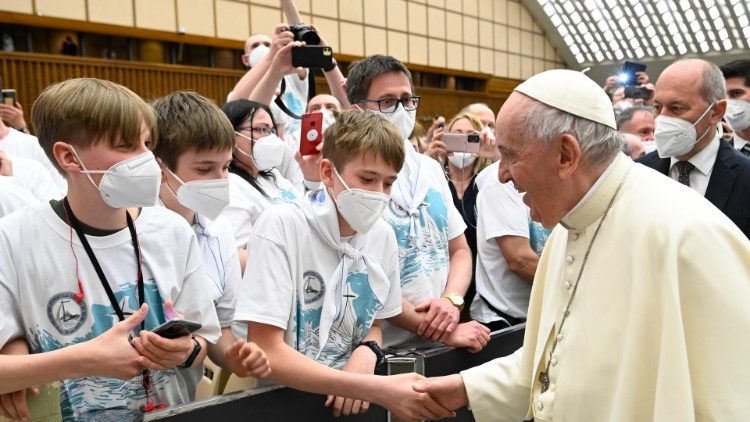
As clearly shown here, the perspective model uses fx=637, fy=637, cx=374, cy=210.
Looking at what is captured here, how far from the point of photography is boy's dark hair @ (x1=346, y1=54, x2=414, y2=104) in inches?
113

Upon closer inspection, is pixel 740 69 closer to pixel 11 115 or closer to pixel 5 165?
pixel 5 165

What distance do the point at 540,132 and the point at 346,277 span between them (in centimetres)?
82

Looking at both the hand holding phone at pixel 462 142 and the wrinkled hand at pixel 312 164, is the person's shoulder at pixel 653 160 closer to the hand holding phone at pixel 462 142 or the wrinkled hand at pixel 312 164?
the hand holding phone at pixel 462 142

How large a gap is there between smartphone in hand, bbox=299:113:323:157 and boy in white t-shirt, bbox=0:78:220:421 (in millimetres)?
794

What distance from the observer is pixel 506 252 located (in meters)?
2.79

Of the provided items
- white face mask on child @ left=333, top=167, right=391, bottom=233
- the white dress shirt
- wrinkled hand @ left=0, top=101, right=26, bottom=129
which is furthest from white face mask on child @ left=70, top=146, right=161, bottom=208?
wrinkled hand @ left=0, top=101, right=26, bottom=129

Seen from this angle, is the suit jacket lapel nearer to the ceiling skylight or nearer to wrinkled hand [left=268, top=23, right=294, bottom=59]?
wrinkled hand [left=268, top=23, right=294, bottom=59]

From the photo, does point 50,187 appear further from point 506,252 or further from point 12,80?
point 12,80

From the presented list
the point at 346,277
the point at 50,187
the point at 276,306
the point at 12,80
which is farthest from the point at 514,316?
the point at 12,80

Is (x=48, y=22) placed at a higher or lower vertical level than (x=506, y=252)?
higher

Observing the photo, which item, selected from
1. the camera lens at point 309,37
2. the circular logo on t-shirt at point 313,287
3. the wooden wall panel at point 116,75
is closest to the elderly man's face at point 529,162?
the circular logo on t-shirt at point 313,287

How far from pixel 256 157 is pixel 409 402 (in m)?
1.46

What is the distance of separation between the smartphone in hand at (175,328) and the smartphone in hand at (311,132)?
1167 mm

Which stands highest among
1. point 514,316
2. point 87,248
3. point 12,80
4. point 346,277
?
point 12,80
